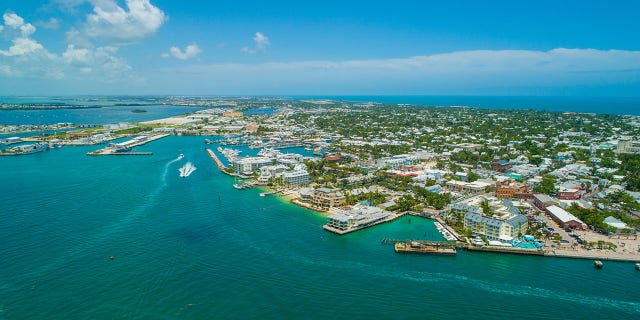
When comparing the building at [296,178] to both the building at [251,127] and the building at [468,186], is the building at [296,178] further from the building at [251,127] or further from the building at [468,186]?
the building at [251,127]

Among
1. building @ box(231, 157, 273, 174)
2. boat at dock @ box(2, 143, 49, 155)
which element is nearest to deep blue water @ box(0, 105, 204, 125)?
boat at dock @ box(2, 143, 49, 155)

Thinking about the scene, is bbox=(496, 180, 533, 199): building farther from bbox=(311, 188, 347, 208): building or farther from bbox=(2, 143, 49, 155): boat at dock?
bbox=(2, 143, 49, 155): boat at dock

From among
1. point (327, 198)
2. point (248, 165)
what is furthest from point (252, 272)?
point (248, 165)

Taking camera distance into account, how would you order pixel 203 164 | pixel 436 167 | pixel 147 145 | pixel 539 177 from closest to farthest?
pixel 539 177, pixel 436 167, pixel 203 164, pixel 147 145

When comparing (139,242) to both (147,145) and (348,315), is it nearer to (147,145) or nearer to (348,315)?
(348,315)

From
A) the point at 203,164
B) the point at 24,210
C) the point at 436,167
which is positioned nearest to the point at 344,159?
the point at 436,167

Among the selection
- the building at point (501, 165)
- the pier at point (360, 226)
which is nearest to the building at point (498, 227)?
the pier at point (360, 226)
